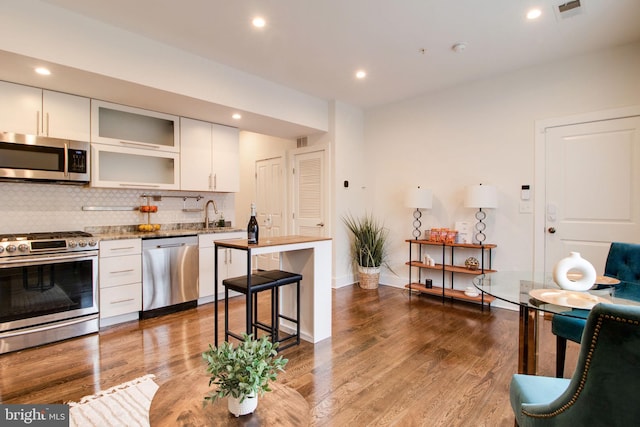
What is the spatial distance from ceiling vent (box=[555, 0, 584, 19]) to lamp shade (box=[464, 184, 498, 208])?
174 cm

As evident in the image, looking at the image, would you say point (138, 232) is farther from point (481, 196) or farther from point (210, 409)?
point (481, 196)

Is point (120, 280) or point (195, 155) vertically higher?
point (195, 155)

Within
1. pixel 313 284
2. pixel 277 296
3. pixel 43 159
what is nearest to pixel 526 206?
pixel 313 284

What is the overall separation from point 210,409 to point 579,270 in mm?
2045

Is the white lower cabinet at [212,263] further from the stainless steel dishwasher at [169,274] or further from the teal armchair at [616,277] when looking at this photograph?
the teal armchair at [616,277]

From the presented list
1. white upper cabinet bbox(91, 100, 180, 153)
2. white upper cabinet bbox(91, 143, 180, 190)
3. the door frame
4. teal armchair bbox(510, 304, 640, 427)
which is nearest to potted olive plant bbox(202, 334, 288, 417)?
teal armchair bbox(510, 304, 640, 427)

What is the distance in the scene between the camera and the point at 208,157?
436 cm

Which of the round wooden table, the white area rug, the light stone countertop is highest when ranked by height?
the light stone countertop

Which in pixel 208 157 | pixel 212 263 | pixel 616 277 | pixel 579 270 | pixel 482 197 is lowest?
pixel 212 263

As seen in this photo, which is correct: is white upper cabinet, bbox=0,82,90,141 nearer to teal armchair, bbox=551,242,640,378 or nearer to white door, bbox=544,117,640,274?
teal armchair, bbox=551,242,640,378

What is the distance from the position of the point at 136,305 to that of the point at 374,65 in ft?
12.1

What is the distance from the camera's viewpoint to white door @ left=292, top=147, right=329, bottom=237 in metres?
5.09

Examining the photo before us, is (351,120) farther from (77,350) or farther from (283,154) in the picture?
(77,350)

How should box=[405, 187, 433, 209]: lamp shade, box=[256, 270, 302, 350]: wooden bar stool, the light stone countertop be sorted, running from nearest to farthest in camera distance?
1. box=[256, 270, 302, 350]: wooden bar stool
2. the light stone countertop
3. box=[405, 187, 433, 209]: lamp shade
